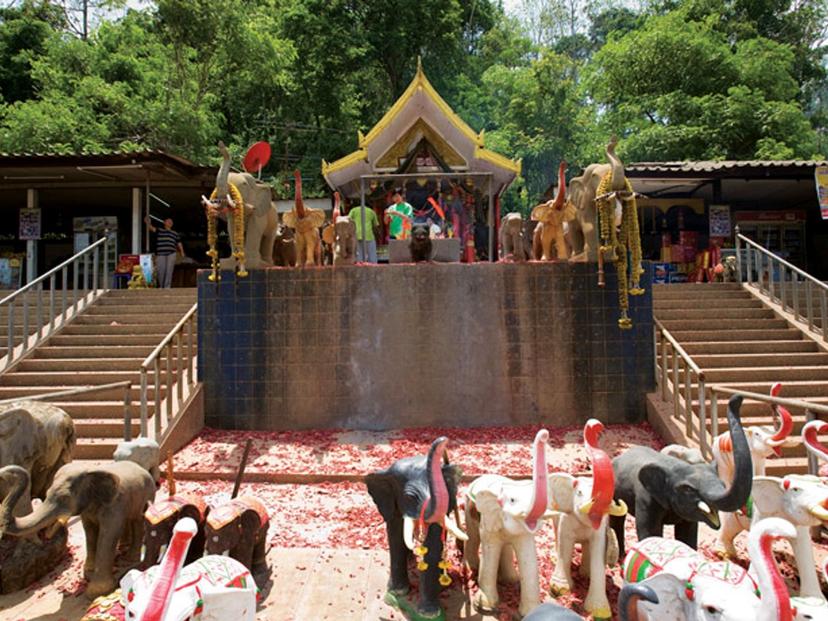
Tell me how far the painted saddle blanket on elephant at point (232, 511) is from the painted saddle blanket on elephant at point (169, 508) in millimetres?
177

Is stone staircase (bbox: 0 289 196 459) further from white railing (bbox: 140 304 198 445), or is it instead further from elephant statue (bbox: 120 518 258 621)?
elephant statue (bbox: 120 518 258 621)

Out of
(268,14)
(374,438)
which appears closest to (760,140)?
(374,438)

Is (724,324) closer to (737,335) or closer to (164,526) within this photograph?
(737,335)

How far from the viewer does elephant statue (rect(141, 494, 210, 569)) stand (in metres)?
3.87

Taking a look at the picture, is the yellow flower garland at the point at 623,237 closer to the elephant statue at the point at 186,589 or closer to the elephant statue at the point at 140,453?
the elephant statue at the point at 140,453

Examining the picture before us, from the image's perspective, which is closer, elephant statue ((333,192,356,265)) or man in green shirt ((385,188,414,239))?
elephant statue ((333,192,356,265))

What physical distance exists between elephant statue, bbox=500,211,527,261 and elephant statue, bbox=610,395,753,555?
5.44 metres

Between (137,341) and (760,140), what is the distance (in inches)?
730

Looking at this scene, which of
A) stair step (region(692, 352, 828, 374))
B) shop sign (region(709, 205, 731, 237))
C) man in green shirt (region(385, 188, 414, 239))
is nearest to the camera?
stair step (region(692, 352, 828, 374))

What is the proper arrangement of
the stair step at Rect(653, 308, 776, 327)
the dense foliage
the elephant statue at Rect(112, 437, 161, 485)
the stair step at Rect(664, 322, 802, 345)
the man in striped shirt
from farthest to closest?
the dense foliage, the man in striped shirt, the stair step at Rect(653, 308, 776, 327), the stair step at Rect(664, 322, 802, 345), the elephant statue at Rect(112, 437, 161, 485)

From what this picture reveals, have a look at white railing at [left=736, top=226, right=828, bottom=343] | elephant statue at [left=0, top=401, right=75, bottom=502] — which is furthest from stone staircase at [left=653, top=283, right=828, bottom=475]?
elephant statue at [left=0, top=401, right=75, bottom=502]

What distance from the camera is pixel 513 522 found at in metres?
3.51

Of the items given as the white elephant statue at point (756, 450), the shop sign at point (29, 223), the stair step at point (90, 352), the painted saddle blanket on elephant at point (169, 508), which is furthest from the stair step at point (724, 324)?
the shop sign at point (29, 223)

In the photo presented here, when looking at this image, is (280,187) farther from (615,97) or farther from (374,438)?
(374,438)
